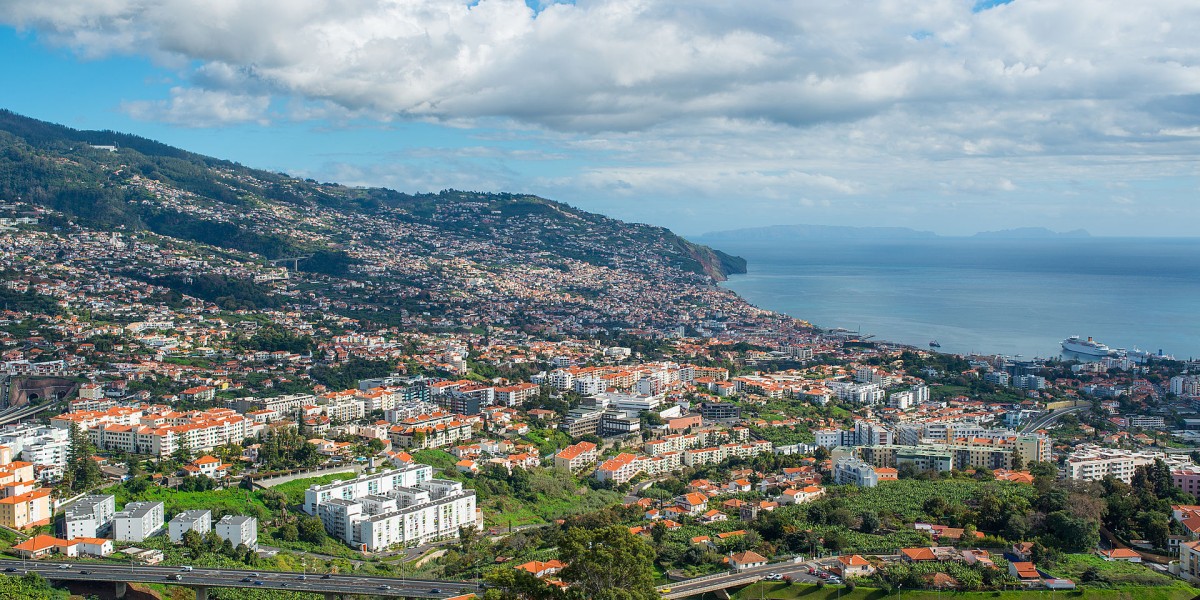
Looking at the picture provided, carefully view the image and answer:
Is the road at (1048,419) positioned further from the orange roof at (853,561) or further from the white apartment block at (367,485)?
the white apartment block at (367,485)

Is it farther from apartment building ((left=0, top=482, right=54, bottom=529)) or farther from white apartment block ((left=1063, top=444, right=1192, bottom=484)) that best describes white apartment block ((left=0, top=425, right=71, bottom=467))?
white apartment block ((left=1063, top=444, right=1192, bottom=484))

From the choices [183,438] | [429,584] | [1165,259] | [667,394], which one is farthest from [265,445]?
[1165,259]

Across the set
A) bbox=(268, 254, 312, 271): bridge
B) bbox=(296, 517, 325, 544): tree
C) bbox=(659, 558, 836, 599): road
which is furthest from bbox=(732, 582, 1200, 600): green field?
bbox=(268, 254, 312, 271): bridge

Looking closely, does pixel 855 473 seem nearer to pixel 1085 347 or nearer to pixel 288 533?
pixel 288 533

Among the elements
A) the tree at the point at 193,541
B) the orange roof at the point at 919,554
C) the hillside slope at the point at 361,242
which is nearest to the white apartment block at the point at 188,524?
the tree at the point at 193,541

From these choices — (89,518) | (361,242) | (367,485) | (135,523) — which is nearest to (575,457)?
(367,485)

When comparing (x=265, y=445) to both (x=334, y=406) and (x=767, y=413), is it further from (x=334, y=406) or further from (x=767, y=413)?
(x=767, y=413)
